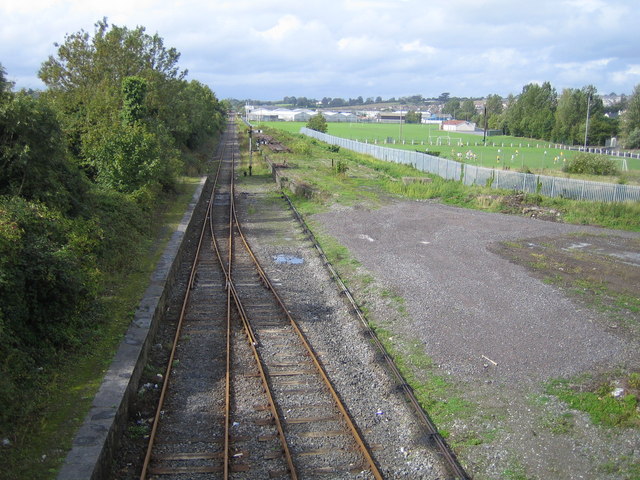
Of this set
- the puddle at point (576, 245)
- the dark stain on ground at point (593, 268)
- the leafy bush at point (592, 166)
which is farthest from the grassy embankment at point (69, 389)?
the leafy bush at point (592, 166)

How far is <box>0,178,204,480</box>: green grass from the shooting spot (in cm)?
646

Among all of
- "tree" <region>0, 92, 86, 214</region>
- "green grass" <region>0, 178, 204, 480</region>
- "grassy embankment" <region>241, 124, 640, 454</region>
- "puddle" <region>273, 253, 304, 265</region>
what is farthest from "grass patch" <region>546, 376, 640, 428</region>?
"tree" <region>0, 92, 86, 214</region>

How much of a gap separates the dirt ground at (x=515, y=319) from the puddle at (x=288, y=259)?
5.88 ft

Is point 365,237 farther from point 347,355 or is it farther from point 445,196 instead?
point 445,196

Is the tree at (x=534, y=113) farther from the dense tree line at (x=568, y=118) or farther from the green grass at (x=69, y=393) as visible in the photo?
the green grass at (x=69, y=393)

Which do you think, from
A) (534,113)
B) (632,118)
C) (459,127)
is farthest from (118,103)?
(459,127)

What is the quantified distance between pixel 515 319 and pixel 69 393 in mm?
8821

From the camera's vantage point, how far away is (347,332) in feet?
38.0

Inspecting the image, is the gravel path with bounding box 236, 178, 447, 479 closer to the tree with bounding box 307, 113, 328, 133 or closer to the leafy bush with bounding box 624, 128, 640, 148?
the leafy bush with bounding box 624, 128, 640, 148

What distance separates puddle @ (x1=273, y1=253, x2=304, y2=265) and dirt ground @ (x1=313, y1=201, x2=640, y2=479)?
179cm

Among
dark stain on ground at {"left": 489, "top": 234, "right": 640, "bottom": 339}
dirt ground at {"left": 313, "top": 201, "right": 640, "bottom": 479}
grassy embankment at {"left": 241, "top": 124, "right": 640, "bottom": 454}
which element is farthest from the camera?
dark stain on ground at {"left": 489, "top": 234, "right": 640, "bottom": 339}

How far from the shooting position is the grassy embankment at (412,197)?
8.65 metres

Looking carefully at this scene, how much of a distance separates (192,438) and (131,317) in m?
4.13

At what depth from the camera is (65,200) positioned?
14.2m
